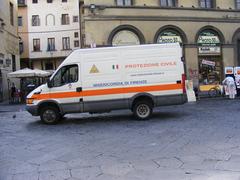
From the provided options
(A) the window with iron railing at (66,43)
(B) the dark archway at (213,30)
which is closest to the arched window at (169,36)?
(B) the dark archway at (213,30)

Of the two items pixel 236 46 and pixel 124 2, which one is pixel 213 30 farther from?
pixel 124 2

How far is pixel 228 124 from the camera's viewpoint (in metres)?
11.8

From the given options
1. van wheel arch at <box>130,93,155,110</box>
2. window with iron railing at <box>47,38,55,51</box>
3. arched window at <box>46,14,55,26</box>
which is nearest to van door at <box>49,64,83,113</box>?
van wheel arch at <box>130,93,155,110</box>

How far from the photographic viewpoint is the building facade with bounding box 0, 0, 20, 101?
2903 cm

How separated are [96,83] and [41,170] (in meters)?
6.85

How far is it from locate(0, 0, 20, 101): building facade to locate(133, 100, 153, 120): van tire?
17.0 meters

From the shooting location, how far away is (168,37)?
25734 millimetres

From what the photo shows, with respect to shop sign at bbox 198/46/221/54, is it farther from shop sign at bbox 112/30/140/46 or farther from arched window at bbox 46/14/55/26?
arched window at bbox 46/14/55/26

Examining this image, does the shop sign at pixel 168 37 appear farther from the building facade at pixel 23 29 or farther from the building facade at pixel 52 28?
the building facade at pixel 23 29

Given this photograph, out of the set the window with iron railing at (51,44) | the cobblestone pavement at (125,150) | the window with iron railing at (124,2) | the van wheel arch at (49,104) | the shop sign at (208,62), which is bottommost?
the cobblestone pavement at (125,150)

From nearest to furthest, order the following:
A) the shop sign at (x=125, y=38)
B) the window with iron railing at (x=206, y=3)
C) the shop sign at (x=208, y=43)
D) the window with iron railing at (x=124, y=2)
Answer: the shop sign at (x=125, y=38), the window with iron railing at (x=124, y=2), the shop sign at (x=208, y=43), the window with iron railing at (x=206, y=3)

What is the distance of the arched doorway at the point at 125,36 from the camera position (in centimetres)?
2445

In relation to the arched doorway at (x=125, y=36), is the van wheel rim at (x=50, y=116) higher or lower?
lower

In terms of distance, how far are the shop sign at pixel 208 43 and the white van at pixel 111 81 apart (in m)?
13.2
